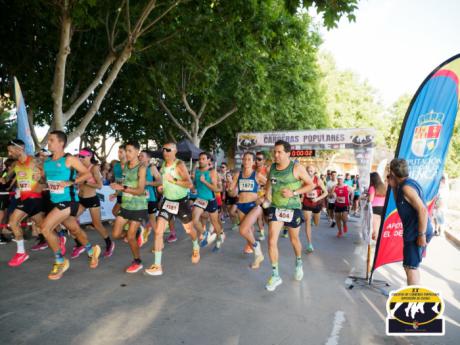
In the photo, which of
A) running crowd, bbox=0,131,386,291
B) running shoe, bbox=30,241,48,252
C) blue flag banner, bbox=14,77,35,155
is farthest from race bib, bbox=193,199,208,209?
blue flag banner, bbox=14,77,35,155

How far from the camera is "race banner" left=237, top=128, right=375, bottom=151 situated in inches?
811

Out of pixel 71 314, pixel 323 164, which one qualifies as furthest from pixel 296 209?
pixel 323 164

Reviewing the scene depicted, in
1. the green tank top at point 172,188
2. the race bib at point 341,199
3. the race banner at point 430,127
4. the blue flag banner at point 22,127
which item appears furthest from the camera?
the race bib at point 341,199

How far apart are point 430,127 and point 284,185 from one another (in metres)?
1.97

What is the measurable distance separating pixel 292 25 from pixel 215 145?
64.1 feet

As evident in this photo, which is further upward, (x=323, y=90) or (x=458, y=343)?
(x=323, y=90)

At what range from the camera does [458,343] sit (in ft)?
11.8

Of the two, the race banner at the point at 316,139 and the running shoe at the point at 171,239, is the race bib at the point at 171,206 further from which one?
the race banner at the point at 316,139

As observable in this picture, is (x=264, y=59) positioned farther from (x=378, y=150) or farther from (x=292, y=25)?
(x=378, y=150)

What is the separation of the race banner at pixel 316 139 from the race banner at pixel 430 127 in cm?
1659

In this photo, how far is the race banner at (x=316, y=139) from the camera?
2061cm

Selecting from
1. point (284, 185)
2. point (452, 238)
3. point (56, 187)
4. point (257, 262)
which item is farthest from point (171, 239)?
point (452, 238)

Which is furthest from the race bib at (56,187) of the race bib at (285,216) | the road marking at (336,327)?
the road marking at (336,327)

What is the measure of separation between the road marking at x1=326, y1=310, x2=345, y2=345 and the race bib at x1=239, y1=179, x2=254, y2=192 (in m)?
3.23
